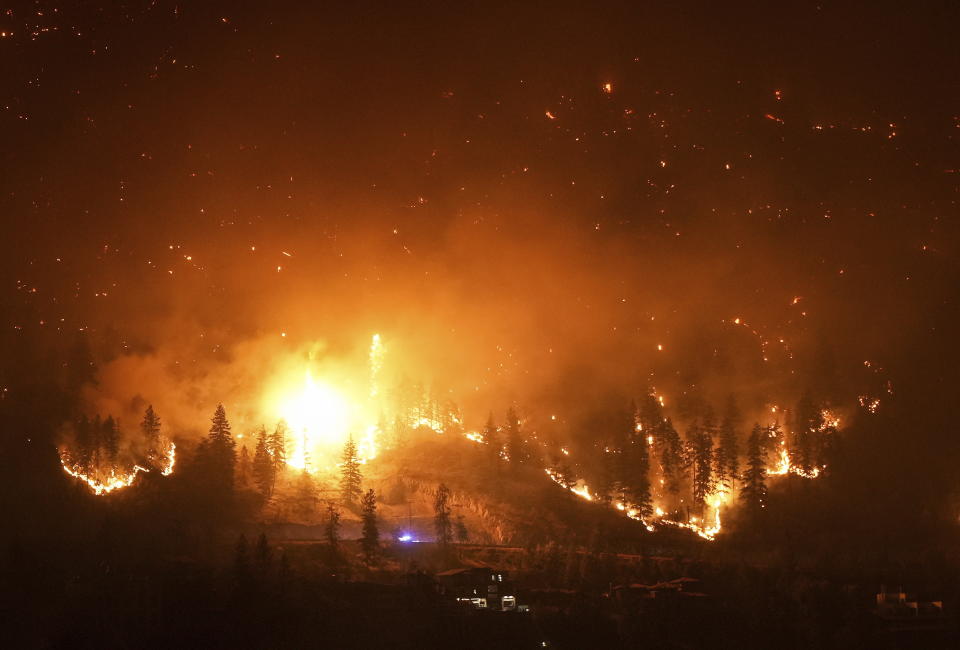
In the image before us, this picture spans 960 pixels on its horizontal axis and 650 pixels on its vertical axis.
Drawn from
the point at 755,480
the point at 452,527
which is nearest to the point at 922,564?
the point at 755,480

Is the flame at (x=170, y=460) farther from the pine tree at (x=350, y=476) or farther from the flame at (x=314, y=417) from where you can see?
the pine tree at (x=350, y=476)

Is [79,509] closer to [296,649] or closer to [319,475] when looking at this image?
[319,475]

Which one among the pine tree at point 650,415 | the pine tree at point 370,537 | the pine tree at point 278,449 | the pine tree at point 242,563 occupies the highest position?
the pine tree at point 650,415

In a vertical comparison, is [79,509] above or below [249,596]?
above

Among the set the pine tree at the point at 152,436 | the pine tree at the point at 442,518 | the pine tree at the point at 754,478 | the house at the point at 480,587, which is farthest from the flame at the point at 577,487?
the pine tree at the point at 152,436

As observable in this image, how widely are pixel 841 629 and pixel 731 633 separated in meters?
7.97

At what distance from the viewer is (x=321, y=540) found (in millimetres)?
80000

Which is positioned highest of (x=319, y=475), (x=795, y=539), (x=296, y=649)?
(x=319, y=475)

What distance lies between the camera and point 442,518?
275ft

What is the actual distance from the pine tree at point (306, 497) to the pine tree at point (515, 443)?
67.0ft

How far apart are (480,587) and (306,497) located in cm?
2386

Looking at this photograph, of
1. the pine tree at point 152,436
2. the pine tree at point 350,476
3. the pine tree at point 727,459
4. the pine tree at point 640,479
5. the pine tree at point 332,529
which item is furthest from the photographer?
the pine tree at point 727,459

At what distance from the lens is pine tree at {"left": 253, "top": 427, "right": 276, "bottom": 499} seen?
3524 inches

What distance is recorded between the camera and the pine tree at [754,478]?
89.8m
